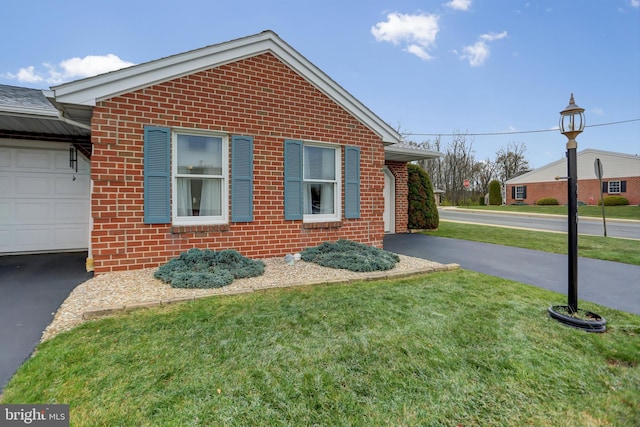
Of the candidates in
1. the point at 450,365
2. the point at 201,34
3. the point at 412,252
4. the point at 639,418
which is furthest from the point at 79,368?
the point at 201,34

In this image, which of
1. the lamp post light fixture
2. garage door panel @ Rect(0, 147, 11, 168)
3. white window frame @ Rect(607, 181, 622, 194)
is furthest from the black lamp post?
white window frame @ Rect(607, 181, 622, 194)

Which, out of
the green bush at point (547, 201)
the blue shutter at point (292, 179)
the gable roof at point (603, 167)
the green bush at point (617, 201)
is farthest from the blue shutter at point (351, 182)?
the green bush at point (547, 201)

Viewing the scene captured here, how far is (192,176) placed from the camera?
5.57 meters

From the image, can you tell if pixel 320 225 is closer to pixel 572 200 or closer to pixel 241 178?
pixel 241 178

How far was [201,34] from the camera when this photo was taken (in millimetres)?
11930

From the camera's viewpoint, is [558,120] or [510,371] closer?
[510,371]

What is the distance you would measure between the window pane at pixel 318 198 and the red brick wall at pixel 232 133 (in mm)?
380

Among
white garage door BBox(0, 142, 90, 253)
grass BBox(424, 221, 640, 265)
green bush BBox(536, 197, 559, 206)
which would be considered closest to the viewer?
white garage door BBox(0, 142, 90, 253)

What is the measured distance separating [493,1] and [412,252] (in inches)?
400

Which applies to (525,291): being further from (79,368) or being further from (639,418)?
(79,368)

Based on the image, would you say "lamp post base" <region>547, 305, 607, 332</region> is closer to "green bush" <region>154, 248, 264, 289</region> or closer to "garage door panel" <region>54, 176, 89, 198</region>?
"green bush" <region>154, 248, 264, 289</region>

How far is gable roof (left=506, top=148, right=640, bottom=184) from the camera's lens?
95.7ft

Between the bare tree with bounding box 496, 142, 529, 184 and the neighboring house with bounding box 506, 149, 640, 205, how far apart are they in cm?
507

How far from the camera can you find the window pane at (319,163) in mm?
6840
